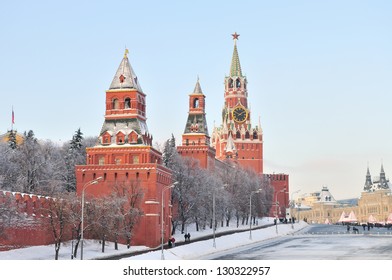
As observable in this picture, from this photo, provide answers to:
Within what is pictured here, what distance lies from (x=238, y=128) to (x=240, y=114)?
4304 mm

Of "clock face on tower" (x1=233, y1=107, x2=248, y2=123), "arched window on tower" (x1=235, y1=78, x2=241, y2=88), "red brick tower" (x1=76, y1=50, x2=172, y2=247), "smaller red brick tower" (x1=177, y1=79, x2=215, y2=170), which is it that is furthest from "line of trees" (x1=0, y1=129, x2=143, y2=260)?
"arched window on tower" (x1=235, y1=78, x2=241, y2=88)

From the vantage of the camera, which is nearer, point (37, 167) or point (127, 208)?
point (127, 208)

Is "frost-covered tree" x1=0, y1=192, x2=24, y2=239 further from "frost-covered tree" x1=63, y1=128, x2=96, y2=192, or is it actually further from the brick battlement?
"frost-covered tree" x1=63, y1=128, x2=96, y2=192

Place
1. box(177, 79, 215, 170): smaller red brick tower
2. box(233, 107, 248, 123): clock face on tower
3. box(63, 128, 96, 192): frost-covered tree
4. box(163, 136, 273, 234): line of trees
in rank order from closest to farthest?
box(163, 136, 273, 234): line of trees < box(63, 128, 96, 192): frost-covered tree < box(177, 79, 215, 170): smaller red brick tower < box(233, 107, 248, 123): clock face on tower

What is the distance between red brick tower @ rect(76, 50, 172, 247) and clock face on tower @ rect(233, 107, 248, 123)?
328 feet

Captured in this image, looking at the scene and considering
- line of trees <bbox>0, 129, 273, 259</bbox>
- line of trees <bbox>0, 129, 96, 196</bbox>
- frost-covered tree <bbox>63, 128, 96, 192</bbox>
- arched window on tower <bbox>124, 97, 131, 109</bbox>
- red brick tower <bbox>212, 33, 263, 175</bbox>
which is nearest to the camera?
line of trees <bbox>0, 129, 273, 259</bbox>

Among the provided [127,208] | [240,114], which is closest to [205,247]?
[127,208]

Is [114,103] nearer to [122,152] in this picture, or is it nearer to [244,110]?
[122,152]

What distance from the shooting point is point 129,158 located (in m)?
72.8

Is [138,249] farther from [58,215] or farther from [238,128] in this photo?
[238,128]

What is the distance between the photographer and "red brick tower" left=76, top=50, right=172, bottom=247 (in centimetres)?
7038

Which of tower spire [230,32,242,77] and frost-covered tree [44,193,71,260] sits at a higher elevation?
tower spire [230,32,242,77]

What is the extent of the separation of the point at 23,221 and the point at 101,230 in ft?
26.0
